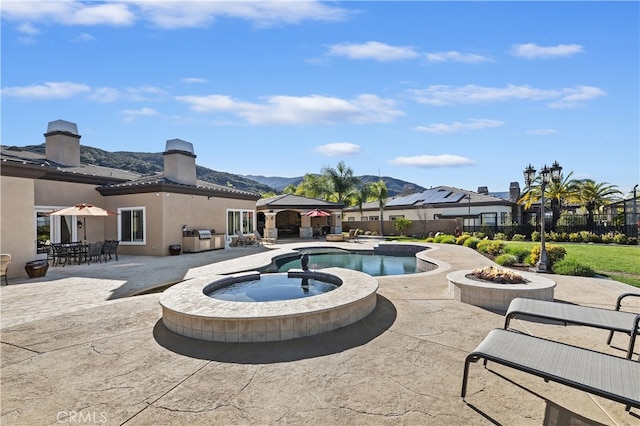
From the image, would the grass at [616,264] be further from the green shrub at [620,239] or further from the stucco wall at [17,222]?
the stucco wall at [17,222]

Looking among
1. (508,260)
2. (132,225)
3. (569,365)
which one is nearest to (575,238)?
(508,260)

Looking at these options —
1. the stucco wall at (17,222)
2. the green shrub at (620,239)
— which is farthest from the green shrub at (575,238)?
the stucco wall at (17,222)

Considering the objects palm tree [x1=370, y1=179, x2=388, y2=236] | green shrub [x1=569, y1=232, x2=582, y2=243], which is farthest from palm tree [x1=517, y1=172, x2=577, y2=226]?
palm tree [x1=370, y1=179, x2=388, y2=236]

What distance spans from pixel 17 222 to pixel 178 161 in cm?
929

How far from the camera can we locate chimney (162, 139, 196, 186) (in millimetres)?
19281

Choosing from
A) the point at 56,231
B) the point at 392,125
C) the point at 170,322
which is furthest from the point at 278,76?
the point at 56,231

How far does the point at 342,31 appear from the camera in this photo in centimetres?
1084

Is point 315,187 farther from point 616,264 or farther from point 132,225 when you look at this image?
point 616,264

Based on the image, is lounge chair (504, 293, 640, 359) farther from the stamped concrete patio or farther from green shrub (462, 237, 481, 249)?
green shrub (462, 237, 481, 249)

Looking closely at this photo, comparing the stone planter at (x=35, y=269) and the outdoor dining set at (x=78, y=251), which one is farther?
the outdoor dining set at (x=78, y=251)

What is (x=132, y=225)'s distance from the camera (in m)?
17.2

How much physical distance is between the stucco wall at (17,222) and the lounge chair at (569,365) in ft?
46.8

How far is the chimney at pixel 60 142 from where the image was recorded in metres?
18.3

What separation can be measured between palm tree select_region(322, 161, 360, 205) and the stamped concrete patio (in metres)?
31.9
